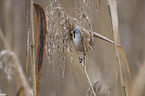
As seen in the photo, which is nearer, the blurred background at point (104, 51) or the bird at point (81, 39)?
the bird at point (81, 39)

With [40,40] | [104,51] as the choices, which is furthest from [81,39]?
[104,51]

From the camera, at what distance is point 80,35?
20.5 inches

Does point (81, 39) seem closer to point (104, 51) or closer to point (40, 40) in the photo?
point (40, 40)

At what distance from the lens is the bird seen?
52 cm

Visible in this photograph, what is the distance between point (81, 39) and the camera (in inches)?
20.5

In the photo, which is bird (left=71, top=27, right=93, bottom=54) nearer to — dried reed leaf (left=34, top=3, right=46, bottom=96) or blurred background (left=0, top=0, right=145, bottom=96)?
dried reed leaf (left=34, top=3, right=46, bottom=96)

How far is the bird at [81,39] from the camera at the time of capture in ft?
1.70

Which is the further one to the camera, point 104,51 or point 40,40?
point 104,51

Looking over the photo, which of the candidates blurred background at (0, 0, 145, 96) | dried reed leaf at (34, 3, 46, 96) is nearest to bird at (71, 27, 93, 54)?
dried reed leaf at (34, 3, 46, 96)

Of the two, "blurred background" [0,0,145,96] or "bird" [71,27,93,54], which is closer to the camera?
"bird" [71,27,93,54]

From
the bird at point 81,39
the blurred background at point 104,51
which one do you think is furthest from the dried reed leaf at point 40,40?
the blurred background at point 104,51

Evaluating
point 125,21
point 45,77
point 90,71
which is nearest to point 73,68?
point 90,71

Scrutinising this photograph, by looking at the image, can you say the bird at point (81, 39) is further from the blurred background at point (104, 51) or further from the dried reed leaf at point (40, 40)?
the blurred background at point (104, 51)

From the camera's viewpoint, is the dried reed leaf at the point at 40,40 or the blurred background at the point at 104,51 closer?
the dried reed leaf at the point at 40,40
